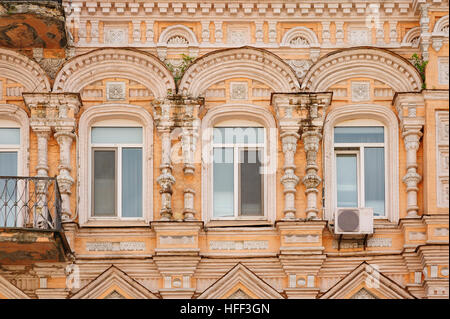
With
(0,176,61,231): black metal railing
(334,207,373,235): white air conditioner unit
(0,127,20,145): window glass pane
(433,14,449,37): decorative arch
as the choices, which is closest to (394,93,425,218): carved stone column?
(334,207,373,235): white air conditioner unit

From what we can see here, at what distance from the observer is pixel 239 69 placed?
1930 centimetres

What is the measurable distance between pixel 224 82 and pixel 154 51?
3.32 feet

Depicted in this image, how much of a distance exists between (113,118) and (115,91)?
356mm

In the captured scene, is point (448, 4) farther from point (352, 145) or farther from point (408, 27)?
point (352, 145)

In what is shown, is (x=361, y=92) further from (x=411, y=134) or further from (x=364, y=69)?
(x=411, y=134)

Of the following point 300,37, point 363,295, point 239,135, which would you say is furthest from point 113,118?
point 363,295

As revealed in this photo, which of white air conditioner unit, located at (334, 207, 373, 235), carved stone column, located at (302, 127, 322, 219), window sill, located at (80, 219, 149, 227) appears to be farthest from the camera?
window sill, located at (80, 219, 149, 227)

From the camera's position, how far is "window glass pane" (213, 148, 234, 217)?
19000 mm

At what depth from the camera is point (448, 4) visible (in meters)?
19.2

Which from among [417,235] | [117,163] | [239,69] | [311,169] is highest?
[239,69]

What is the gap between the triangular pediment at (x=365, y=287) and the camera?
18.3 meters

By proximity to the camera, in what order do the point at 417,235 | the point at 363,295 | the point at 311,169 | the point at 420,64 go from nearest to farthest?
the point at 363,295 < the point at 417,235 < the point at 311,169 < the point at 420,64

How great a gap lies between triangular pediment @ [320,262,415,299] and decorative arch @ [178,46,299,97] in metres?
2.63

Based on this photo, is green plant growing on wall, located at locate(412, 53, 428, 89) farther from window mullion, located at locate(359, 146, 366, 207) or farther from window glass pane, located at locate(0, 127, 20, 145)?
window glass pane, located at locate(0, 127, 20, 145)
